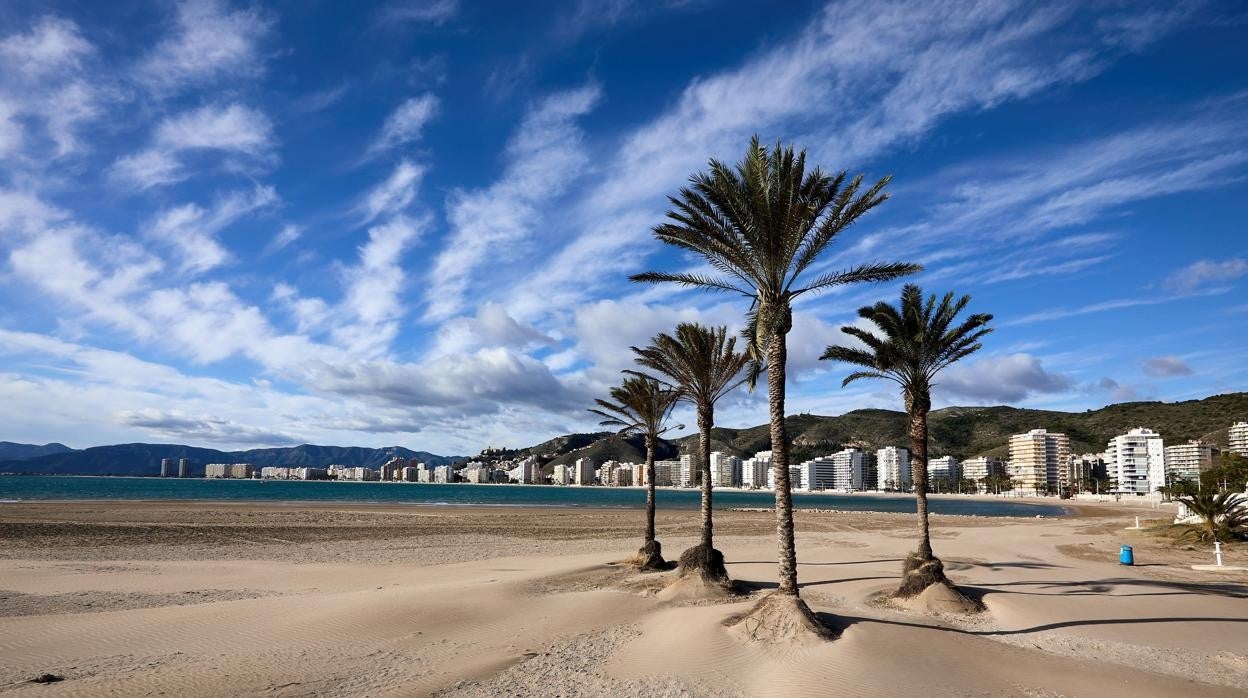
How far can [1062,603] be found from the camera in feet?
48.0

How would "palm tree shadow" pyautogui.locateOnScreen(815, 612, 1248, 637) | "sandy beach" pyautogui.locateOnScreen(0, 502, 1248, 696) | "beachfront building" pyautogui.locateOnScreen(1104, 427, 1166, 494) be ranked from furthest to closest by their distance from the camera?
"beachfront building" pyautogui.locateOnScreen(1104, 427, 1166, 494), "palm tree shadow" pyautogui.locateOnScreen(815, 612, 1248, 637), "sandy beach" pyautogui.locateOnScreen(0, 502, 1248, 696)

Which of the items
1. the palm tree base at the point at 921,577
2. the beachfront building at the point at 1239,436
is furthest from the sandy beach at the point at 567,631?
the beachfront building at the point at 1239,436

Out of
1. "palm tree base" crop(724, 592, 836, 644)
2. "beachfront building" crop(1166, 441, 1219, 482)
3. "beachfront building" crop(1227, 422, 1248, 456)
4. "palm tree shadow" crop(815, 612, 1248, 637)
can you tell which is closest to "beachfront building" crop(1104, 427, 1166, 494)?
"beachfront building" crop(1166, 441, 1219, 482)

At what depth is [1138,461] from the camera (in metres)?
148

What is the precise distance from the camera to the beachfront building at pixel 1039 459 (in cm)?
16750

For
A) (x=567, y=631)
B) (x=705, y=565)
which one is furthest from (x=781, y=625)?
(x=705, y=565)

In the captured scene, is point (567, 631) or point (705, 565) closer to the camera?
point (567, 631)

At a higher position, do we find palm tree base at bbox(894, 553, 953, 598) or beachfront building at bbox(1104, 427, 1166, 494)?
palm tree base at bbox(894, 553, 953, 598)

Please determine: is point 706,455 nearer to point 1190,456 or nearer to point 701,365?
point 701,365

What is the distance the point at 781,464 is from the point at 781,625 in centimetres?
285

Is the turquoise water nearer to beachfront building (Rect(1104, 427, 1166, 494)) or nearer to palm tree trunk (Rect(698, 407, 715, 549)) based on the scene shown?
beachfront building (Rect(1104, 427, 1166, 494))

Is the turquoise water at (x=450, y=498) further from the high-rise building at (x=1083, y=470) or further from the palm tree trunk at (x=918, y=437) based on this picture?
the palm tree trunk at (x=918, y=437)

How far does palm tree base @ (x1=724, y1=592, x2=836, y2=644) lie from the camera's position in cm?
1023

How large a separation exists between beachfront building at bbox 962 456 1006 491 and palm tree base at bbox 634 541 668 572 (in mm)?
187919
